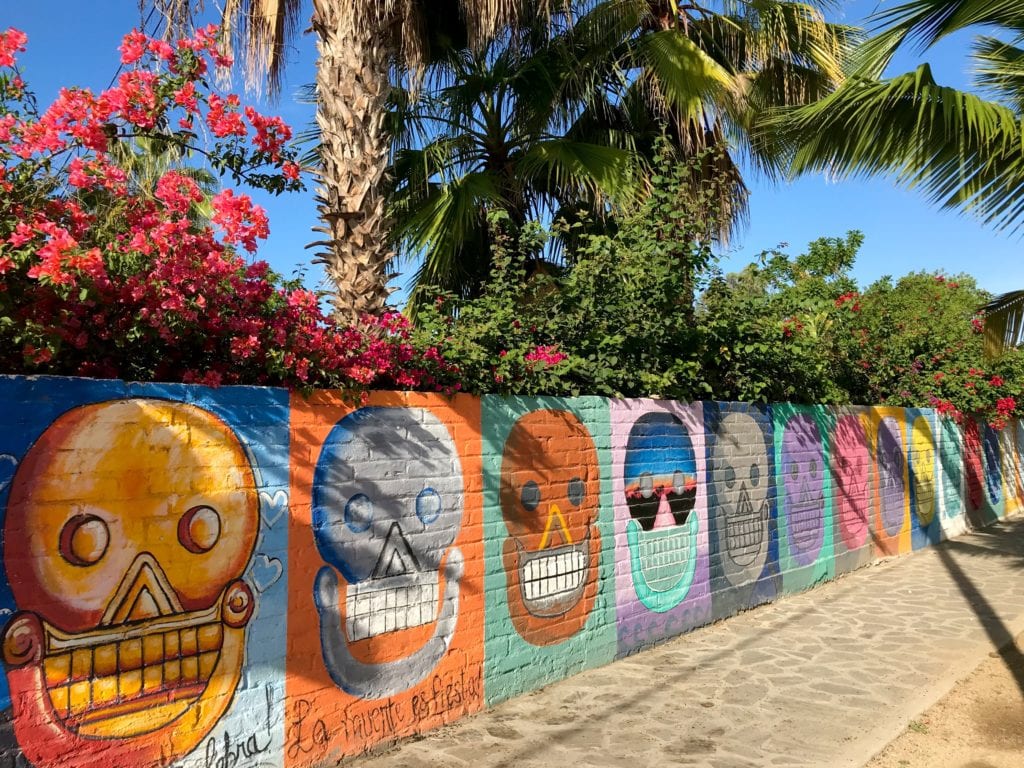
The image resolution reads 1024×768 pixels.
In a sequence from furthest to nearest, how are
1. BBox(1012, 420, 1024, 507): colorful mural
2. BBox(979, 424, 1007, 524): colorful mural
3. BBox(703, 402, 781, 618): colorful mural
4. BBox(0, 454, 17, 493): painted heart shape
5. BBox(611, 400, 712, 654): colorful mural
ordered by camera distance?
BBox(1012, 420, 1024, 507): colorful mural < BBox(979, 424, 1007, 524): colorful mural < BBox(703, 402, 781, 618): colorful mural < BBox(611, 400, 712, 654): colorful mural < BBox(0, 454, 17, 493): painted heart shape

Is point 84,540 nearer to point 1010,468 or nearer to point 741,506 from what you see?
point 741,506

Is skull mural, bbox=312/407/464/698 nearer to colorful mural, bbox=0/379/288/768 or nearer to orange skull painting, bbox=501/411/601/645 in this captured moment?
colorful mural, bbox=0/379/288/768

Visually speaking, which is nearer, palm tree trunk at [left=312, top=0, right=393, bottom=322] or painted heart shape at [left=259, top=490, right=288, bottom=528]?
painted heart shape at [left=259, top=490, right=288, bottom=528]

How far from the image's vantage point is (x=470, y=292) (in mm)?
9727

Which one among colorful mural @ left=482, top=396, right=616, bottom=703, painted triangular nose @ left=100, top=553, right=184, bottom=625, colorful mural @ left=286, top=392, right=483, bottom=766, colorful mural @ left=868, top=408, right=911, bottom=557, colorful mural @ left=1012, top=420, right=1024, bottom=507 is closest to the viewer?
painted triangular nose @ left=100, top=553, right=184, bottom=625

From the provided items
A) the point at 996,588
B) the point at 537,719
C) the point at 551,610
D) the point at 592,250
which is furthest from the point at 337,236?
the point at 996,588

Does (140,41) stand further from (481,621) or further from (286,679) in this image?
(481,621)

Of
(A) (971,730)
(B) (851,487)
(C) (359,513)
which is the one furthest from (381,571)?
(B) (851,487)

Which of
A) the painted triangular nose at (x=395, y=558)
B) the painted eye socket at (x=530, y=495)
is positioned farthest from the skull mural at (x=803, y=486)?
the painted triangular nose at (x=395, y=558)

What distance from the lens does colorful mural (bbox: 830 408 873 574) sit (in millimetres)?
9094

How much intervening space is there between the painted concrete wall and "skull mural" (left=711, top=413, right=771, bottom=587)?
0.13 ft

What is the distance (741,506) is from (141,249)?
584 cm

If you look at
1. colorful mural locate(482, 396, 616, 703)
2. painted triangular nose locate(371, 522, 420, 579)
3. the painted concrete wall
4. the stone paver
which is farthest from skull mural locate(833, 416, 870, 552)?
painted triangular nose locate(371, 522, 420, 579)

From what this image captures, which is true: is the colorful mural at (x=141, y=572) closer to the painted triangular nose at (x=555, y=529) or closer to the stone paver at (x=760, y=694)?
the stone paver at (x=760, y=694)
